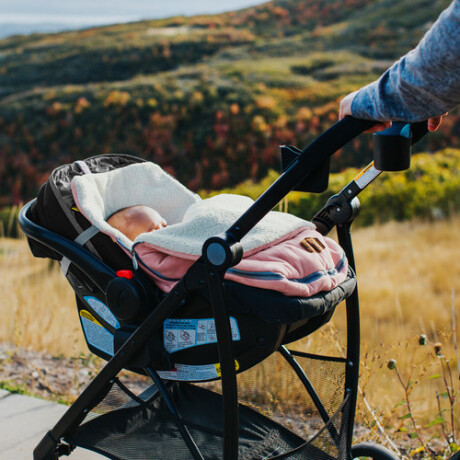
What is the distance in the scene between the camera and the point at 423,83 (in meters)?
1.37

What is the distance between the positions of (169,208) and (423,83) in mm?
1267

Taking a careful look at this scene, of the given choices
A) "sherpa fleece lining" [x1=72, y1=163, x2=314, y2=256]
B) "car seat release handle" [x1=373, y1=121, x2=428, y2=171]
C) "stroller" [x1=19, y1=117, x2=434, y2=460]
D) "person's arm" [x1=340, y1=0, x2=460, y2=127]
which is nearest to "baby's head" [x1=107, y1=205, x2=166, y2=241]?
"sherpa fleece lining" [x1=72, y1=163, x2=314, y2=256]

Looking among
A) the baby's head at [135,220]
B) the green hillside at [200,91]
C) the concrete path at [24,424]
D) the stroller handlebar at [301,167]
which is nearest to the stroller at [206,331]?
the stroller handlebar at [301,167]

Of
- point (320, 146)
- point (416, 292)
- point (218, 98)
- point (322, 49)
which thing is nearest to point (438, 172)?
point (416, 292)

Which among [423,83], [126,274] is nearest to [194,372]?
[126,274]

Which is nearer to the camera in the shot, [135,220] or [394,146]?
[394,146]

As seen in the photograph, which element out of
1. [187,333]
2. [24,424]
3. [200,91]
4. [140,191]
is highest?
[200,91]

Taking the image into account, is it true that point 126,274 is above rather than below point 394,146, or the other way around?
below

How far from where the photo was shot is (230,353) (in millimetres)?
1571

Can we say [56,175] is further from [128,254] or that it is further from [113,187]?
[128,254]

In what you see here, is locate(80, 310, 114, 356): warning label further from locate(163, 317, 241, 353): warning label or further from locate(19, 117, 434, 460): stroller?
locate(163, 317, 241, 353): warning label

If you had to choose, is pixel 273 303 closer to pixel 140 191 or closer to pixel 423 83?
pixel 423 83

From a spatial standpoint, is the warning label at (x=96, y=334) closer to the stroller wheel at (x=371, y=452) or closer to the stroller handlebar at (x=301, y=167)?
the stroller handlebar at (x=301, y=167)

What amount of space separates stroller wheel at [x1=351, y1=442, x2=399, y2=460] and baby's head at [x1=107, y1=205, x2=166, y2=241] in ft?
3.43
